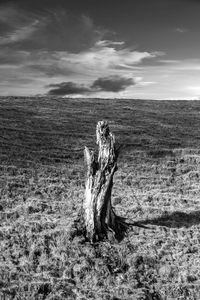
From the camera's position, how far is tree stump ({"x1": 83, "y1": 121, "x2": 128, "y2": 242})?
14141 mm

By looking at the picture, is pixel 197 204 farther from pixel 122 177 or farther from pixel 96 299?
pixel 96 299

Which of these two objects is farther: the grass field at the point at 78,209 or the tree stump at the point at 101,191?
the tree stump at the point at 101,191

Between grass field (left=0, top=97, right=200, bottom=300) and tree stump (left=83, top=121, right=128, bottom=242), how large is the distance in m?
0.59

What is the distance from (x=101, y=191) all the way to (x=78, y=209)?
300cm

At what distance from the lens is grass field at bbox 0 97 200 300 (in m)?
11.8

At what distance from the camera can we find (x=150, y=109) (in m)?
49.2

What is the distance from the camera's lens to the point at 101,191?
14.2 meters

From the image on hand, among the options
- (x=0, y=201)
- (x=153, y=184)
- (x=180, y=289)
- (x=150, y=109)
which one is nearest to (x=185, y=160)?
(x=153, y=184)

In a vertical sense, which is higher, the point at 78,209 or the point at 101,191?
the point at 101,191

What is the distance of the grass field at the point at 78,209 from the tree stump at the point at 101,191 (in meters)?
0.59

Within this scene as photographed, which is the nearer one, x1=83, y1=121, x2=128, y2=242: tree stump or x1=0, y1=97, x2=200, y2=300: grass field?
x1=0, y1=97, x2=200, y2=300: grass field

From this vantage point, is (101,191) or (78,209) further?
(78,209)

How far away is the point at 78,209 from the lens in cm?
1684

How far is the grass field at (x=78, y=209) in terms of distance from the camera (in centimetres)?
1182
